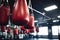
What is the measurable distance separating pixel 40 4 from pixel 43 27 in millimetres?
2117

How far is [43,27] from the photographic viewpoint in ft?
21.9

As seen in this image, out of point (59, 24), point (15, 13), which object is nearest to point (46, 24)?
point (59, 24)

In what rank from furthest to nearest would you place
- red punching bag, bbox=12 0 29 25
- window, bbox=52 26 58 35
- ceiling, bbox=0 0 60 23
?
1. window, bbox=52 26 58 35
2. ceiling, bbox=0 0 60 23
3. red punching bag, bbox=12 0 29 25

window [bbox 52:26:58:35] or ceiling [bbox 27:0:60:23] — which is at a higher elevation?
ceiling [bbox 27:0:60:23]

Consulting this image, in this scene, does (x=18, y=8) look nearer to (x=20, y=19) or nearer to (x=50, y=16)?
(x=20, y=19)

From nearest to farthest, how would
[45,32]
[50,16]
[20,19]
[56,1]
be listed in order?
[20,19] < [56,1] < [50,16] < [45,32]

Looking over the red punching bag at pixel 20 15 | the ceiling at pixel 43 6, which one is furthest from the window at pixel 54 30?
the red punching bag at pixel 20 15

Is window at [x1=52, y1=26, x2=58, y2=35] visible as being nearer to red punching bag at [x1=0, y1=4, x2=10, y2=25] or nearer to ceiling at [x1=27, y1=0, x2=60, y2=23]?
ceiling at [x1=27, y1=0, x2=60, y2=23]

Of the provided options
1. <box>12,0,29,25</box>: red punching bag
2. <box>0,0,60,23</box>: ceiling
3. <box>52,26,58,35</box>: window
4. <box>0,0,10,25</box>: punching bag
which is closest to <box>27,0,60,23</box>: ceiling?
<box>0,0,60,23</box>: ceiling

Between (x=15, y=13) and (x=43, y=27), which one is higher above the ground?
(x=15, y=13)

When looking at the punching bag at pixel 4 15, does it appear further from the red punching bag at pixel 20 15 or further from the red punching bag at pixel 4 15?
the red punching bag at pixel 20 15

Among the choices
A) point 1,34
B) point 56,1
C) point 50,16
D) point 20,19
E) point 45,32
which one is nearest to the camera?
point 20,19

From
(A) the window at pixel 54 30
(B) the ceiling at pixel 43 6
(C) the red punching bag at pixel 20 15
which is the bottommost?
(A) the window at pixel 54 30

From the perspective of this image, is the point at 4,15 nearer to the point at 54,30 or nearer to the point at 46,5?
the point at 46,5
